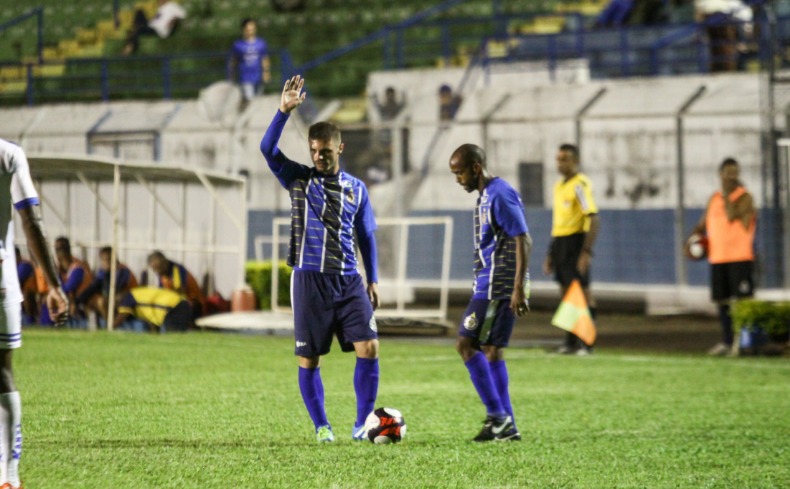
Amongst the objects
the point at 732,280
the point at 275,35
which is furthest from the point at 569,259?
the point at 275,35

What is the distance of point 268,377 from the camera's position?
11602 millimetres

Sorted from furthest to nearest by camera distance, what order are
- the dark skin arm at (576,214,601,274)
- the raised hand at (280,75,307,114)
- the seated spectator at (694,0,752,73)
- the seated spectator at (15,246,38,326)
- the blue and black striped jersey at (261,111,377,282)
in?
the seated spectator at (694,0,752,73)
the seated spectator at (15,246,38,326)
the dark skin arm at (576,214,601,274)
the blue and black striped jersey at (261,111,377,282)
the raised hand at (280,75,307,114)

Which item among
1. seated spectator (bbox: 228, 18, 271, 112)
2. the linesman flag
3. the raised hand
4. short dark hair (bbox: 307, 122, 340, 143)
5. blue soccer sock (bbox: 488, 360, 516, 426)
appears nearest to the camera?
the raised hand

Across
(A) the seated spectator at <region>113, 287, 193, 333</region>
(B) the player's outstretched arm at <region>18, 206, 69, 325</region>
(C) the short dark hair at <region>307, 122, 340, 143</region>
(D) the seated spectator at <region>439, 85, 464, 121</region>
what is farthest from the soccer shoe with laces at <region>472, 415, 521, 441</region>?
(D) the seated spectator at <region>439, 85, 464, 121</region>

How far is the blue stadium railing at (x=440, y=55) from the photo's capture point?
23.5m

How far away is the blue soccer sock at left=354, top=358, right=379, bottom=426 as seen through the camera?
25.1 feet

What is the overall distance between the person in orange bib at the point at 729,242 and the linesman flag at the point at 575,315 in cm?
189

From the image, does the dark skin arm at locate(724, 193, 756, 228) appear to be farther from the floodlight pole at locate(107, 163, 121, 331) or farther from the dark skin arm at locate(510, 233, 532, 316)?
the floodlight pole at locate(107, 163, 121, 331)

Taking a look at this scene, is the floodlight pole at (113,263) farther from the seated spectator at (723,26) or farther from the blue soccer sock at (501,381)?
the seated spectator at (723,26)

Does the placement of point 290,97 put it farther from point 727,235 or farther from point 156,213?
point 156,213

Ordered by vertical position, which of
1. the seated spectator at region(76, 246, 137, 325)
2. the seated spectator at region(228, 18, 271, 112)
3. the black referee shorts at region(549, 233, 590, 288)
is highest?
the seated spectator at region(228, 18, 271, 112)

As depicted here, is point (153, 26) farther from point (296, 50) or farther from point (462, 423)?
point (462, 423)

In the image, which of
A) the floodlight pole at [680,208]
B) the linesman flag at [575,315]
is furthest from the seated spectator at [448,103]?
the linesman flag at [575,315]

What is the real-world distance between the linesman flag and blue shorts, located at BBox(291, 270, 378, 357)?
5.48m
